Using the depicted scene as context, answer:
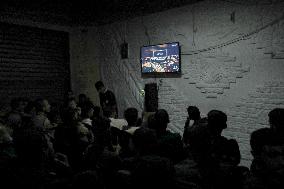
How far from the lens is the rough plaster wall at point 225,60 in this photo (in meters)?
4.79

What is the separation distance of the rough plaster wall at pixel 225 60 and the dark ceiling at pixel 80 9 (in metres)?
0.35

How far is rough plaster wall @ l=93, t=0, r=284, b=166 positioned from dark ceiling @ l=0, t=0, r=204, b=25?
0.35m

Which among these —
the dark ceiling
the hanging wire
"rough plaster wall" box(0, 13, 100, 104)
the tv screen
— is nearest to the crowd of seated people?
the hanging wire

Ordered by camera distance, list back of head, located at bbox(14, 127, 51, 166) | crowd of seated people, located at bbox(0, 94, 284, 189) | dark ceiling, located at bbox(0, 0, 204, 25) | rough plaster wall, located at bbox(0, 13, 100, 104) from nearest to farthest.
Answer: crowd of seated people, located at bbox(0, 94, 284, 189) → back of head, located at bbox(14, 127, 51, 166) → dark ceiling, located at bbox(0, 0, 204, 25) → rough plaster wall, located at bbox(0, 13, 100, 104)

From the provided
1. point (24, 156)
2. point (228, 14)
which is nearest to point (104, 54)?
point (228, 14)

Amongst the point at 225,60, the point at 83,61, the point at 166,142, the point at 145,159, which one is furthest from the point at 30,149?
the point at 83,61

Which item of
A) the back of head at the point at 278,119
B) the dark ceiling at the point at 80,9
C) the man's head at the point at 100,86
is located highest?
the dark ceiling at the point at 80,9

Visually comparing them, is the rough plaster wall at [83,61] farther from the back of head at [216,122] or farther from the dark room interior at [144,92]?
the back of head at [216,122]

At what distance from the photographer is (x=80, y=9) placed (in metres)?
6.00

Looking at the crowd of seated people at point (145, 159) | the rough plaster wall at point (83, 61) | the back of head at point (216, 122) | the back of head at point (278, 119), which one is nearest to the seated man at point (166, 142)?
the crowd of seated people at point (145, 159)

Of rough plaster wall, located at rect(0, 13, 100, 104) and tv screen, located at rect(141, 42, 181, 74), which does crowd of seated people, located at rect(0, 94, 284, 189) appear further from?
rough plaster wall, located at rect(0, 13, 100, 104)

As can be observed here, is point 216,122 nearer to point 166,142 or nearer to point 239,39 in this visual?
point 166,142

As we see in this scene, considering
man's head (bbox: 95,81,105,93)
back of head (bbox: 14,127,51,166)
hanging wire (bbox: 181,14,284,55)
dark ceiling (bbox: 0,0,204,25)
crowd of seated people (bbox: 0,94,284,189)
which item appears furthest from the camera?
man's head (bbox: 95,81,105,93)

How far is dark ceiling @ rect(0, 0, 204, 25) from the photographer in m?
5.55
